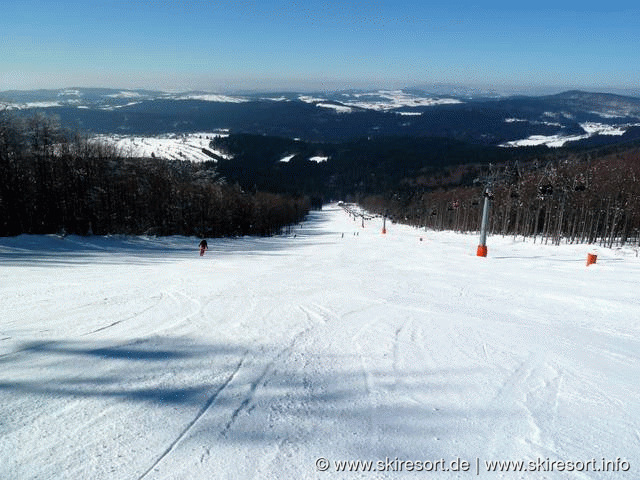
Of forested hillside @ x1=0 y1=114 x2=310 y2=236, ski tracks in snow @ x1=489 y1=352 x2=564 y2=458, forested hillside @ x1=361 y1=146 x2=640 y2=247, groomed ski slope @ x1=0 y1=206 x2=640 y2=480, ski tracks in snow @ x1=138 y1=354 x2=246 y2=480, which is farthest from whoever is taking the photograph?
forested hillside @ x1=361 y1=146 x2=640 y2=247

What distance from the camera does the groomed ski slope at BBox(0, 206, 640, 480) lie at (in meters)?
3.27

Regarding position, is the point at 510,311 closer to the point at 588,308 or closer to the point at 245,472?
the point at 588,308

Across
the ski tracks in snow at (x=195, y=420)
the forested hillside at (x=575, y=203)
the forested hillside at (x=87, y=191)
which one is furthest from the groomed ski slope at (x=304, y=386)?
the forested hillside at (x=575, y=203)

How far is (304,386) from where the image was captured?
449 centimetres

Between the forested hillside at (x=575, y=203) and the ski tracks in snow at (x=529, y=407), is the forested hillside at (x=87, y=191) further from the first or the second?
the forested hillside at (x=575, y=203)

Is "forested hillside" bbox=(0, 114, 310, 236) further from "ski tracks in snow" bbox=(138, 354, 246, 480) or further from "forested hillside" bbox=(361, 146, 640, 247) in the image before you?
"forested hillside" bbox=(361, 146, 640, 247)

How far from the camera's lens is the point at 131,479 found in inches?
115

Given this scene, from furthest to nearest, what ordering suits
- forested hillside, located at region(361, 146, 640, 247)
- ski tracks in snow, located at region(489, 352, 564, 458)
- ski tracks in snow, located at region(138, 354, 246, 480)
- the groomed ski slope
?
forested hillside, located at region(361, 146, 640, 247) → ski tracks in snow, located at region(489, 352, 564, 458) → the groomed ski slope → ski tracks in snow, located at region(138, 354, 246, 480)

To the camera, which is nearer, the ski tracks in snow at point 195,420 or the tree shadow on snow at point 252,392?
the ski tracks in snow at point 195,420

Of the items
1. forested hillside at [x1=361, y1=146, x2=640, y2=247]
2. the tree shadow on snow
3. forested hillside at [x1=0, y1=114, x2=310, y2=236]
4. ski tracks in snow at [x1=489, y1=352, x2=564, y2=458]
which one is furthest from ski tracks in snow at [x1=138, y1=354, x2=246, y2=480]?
forested hillside at [x1=361, y1=146, x2=640, y2=247]

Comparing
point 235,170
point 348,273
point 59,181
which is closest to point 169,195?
point 59,181

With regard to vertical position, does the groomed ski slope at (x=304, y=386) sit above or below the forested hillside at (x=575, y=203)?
above

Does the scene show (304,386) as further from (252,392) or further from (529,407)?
(529,407)

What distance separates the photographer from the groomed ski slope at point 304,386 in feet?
10.7
